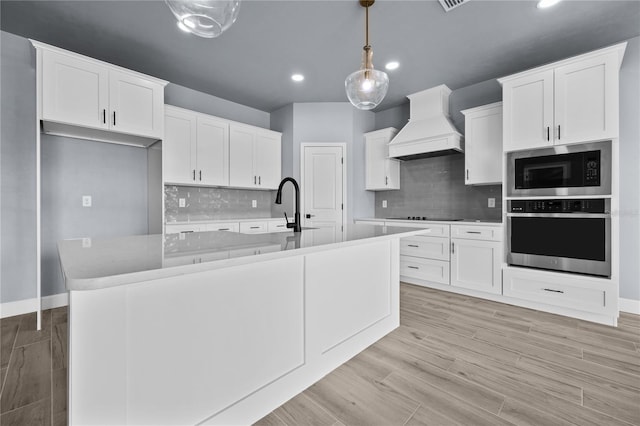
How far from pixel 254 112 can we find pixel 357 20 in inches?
107

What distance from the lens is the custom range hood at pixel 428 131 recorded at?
3771 mm

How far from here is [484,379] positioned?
1.72m

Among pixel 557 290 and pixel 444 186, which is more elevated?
pixel 444 186

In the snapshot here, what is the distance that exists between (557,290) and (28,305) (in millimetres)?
5201

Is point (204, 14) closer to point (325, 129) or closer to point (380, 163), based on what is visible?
point (325, 129)

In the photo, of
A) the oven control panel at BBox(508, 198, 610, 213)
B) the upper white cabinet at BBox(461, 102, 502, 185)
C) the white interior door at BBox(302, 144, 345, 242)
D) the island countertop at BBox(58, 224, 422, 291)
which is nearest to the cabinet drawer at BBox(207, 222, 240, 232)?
the white interior door at BBox(302, 144, 345, 242)

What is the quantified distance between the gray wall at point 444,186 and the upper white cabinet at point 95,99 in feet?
11.4

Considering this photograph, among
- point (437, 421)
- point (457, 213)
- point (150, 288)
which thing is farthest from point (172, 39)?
point (457, 213)

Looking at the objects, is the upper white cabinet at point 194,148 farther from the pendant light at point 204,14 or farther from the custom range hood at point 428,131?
the custom range hood at point 428,131

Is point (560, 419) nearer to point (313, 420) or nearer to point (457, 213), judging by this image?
point (313, 420)

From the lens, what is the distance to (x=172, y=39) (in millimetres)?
2857

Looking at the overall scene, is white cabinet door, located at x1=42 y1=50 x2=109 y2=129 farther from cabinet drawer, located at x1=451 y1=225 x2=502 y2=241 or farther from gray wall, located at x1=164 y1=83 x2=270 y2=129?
cabinet drawer, located at x1=451 y1=225 x2=502 y2=241

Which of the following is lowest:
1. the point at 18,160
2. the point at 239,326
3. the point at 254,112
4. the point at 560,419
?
the point at 560,419

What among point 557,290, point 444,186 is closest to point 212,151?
point 444,186
